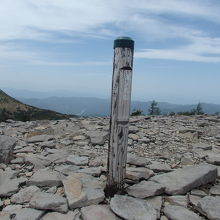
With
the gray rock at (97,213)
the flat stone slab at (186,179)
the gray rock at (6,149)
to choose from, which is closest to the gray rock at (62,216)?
the gray rock at (97,213)

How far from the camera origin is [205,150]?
894 cm

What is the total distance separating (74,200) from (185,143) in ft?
17.7

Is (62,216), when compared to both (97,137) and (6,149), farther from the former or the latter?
(97,137)

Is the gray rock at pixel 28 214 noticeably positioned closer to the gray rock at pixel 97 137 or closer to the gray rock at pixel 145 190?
the gray rock at pixel 145 190

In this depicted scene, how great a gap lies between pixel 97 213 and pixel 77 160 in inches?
108

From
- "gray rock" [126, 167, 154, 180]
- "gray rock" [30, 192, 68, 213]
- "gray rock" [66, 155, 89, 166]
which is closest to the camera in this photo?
"gray rock" [30, 192, 68, 213]

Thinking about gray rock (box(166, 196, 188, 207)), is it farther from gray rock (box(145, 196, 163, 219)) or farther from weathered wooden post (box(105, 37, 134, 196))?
weathered wooden post (box(105, 37, 134, 196))

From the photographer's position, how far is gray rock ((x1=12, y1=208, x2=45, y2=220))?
185 inches

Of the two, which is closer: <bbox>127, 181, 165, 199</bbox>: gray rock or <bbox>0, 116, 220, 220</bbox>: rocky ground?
<bbox>0, 116, 220, 220</bbox>: rocky ground

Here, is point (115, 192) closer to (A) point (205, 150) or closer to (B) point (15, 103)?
(A) point (205, 150)

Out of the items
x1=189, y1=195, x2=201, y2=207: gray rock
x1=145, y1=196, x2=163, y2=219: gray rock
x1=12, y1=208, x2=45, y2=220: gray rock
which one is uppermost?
x1=189, y1=195, x2=201, y2=207: gray rock

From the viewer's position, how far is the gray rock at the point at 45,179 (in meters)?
5.96

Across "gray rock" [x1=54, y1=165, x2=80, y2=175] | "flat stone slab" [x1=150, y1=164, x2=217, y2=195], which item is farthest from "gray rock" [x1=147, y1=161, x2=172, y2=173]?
"gray rock" [x1=54, y1=165, x2=80, y2=175]

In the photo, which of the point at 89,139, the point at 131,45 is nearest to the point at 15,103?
the point at 89,139
